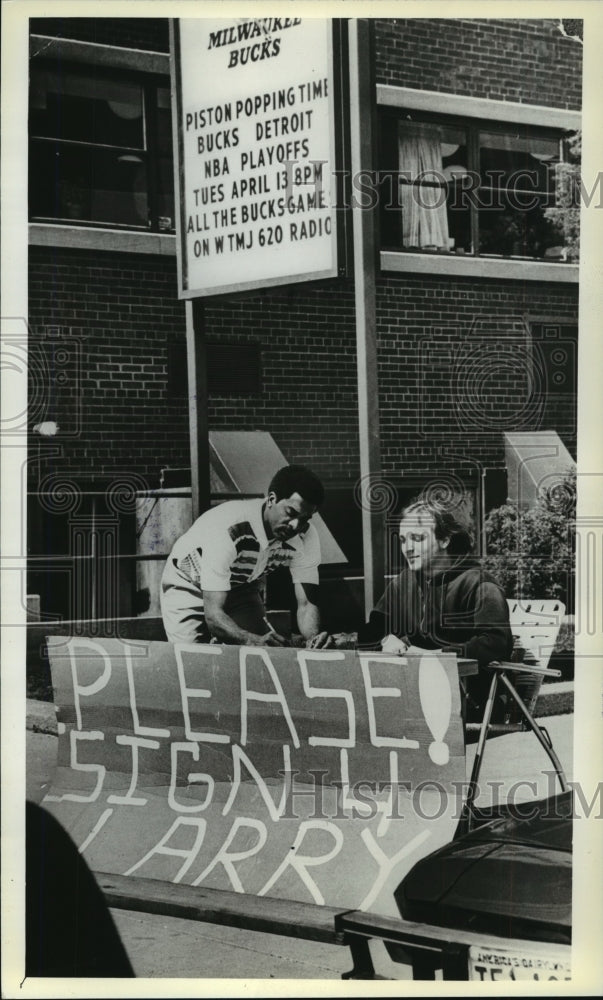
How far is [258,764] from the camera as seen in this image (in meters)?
4.61

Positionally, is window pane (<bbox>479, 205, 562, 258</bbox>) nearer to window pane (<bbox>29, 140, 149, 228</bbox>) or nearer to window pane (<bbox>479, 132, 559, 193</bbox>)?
window pane (<bbox>479, 132, 559, 193</bbox>)

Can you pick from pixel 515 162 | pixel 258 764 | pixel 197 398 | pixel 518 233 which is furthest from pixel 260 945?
pixel 515 162

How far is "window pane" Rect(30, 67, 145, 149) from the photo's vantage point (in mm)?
4578

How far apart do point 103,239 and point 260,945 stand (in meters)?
2.67

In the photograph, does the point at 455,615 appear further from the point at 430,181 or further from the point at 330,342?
the point at 430,181

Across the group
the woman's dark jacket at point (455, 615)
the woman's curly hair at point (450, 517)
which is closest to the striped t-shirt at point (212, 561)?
the woman's dark jacket at point (455, 615)

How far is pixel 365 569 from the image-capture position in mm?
4508

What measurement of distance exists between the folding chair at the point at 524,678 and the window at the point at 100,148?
1.97 meters

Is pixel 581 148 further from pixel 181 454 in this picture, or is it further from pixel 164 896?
pixel 164 896

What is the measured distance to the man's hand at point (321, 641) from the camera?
455 cm

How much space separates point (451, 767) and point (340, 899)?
642 mm

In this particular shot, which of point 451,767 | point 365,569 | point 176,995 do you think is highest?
point 365,569

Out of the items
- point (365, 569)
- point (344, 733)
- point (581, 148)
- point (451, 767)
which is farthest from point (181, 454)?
point (581, 148)

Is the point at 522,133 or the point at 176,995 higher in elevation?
the point at 522,133
